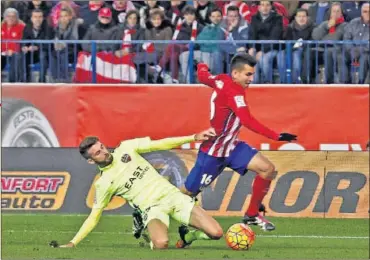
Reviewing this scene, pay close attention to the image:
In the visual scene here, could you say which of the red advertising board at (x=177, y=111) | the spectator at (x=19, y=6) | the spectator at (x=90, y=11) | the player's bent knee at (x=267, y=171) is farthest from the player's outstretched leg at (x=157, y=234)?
the spectator at (x=19, y=6)

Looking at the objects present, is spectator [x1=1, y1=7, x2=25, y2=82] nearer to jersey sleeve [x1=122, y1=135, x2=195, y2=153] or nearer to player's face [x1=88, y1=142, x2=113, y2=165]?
jersey sleeve [x1=122, y1=135, x2=195, y2=153]

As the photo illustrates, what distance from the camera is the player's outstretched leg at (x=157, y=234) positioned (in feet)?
49.3

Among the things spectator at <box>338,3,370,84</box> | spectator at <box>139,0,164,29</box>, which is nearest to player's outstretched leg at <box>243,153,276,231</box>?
spectator at <box>338,3,370,84</box>

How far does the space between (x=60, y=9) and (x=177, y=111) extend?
297cm

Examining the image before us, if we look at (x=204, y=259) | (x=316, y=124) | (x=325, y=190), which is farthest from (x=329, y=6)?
(x=204, y=259)

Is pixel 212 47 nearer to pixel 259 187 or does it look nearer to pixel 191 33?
pixel 191 33

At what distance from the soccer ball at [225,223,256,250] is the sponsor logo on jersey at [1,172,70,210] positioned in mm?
6660

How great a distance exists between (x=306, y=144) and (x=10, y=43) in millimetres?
5902

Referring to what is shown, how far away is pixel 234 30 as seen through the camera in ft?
76.1

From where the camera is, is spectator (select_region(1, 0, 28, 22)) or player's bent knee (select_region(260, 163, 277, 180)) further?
spectator (select_region(1, 0, 28, 22))

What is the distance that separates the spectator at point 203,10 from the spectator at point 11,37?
131 inches

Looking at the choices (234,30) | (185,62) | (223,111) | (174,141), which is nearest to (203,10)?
(234,30)

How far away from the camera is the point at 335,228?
19.5m

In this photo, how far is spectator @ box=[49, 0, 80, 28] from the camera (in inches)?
939
